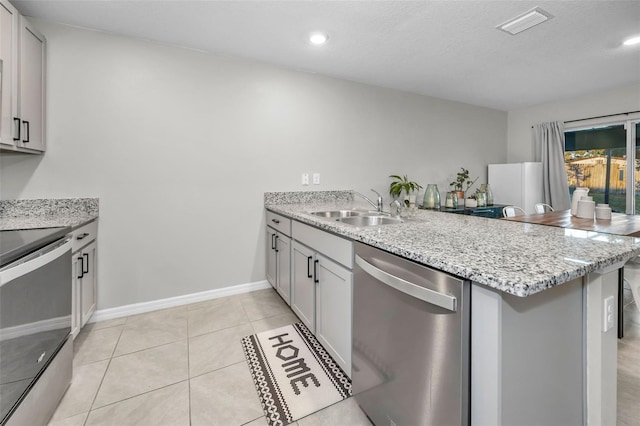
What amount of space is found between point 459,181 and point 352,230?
3.46 meters

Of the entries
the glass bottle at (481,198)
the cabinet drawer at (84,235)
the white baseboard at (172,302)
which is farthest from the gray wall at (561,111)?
the cabinet drawer at (84,235)

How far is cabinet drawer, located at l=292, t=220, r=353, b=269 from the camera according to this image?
147cm

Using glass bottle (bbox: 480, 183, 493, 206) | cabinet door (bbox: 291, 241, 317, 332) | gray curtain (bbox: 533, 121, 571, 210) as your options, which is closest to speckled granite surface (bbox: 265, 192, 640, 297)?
cabinet door (bbox: 291, 241, 317, 332)

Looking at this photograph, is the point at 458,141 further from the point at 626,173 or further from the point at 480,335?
the point at 480,335

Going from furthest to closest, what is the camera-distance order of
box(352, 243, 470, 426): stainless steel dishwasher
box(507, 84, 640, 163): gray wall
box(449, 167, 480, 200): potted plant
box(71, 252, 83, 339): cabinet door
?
1. box(449, 167, 480, 200): potted plant
2. box(507, 84, 640, 163): gray wall
3. box(71, 252, 83, 339): cabinet door
4. box(352, 243, 470, 426): stainless steel dishwasher

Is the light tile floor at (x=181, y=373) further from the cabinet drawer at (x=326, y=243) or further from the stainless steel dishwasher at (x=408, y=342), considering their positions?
the cabinet drawer at (x=326, y=243)

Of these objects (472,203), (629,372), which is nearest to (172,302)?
(629,372)

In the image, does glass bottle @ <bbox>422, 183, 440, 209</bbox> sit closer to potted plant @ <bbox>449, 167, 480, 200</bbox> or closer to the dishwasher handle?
potted plant @ <bbox>449, 167, 480, 200</bbox>

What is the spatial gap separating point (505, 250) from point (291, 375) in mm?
1326

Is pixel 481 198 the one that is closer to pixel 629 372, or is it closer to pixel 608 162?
pixel 608 162

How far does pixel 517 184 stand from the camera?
4.37 metres

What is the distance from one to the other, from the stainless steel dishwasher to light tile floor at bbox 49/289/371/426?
324mm

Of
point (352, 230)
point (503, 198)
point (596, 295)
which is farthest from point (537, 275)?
point (503, 198)

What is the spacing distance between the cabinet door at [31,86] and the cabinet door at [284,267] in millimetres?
1805
